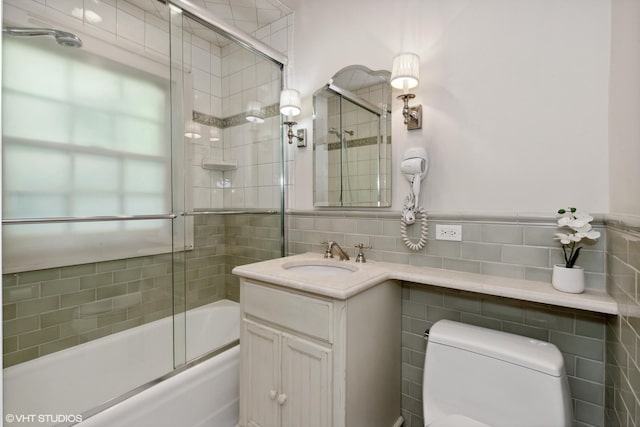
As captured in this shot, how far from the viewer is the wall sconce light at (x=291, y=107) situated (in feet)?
6.31

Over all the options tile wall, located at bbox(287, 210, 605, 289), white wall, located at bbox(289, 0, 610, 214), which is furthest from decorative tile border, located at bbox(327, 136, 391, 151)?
tile wall, located at bbox(287, 210, 605, 289)

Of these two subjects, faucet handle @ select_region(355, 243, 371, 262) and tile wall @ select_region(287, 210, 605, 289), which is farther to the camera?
faucet handle @ select_region(355, 243, 371, 262)

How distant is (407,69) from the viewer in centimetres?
142

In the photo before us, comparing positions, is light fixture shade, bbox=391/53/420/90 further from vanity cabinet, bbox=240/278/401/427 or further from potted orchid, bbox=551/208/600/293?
vanity cabinet, bbox=240/278/401/427

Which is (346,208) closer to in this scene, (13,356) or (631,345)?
(631,345)

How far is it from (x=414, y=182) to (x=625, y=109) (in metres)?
0.77

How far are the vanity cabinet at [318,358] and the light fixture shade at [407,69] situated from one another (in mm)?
1024

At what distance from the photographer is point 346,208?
6.05 feet

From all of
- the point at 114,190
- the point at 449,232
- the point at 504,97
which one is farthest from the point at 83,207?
A: the point at 504,97

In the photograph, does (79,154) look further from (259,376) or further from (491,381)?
(491,381)

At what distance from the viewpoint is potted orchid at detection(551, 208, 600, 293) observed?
1072 millimetres

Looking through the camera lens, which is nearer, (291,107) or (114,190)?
(114,190)

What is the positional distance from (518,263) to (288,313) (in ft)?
3.41

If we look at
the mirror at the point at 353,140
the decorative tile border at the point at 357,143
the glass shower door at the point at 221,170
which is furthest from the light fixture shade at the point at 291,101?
the decorative tile border at the point at 357,143
